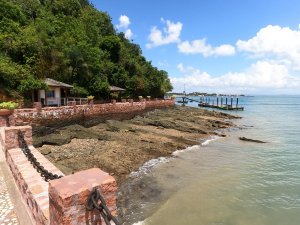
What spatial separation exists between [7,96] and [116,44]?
24.9 metres

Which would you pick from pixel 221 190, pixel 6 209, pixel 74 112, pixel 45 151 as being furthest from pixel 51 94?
pixel 6 209

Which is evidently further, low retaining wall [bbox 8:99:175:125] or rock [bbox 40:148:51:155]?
low retaining wall [bbox 8:99:175:125]

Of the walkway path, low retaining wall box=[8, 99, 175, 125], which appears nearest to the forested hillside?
low retaining wall box=[8, 99, 175, 125]

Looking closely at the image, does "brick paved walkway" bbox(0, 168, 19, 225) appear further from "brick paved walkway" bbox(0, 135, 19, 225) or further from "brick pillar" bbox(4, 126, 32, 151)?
"brick pillar" bbox(4, 126, 32, 151)

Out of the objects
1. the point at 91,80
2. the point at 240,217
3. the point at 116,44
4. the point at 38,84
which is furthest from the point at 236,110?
the point at 240,217

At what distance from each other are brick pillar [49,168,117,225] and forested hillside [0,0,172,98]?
2150 cm

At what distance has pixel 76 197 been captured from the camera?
2818 millimetres

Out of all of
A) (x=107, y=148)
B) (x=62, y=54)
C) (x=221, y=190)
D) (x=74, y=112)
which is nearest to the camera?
(x=221, y=190)

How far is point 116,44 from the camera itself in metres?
43.3

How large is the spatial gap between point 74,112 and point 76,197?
21169mm

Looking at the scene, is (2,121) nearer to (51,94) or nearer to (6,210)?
(51,94)

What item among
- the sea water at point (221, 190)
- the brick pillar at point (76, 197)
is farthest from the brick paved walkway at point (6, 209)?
the sea water at point (221, 190)

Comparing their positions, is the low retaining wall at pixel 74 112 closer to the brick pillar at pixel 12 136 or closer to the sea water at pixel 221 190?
the sea water at pixel 221 190

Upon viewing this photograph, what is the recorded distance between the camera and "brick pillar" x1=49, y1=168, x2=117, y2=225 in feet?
9.23
